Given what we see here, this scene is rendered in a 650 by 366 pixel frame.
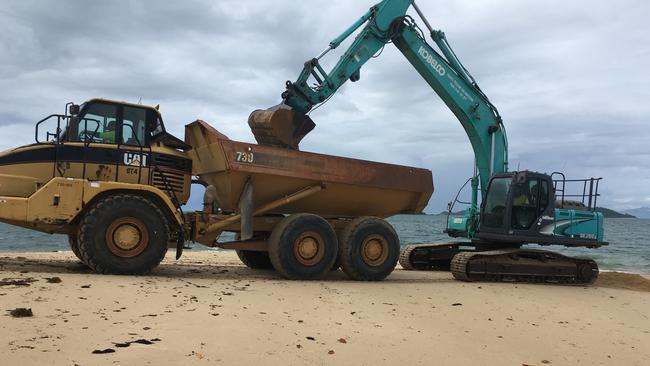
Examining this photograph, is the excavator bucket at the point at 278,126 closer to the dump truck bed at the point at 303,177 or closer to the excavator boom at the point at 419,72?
the excavator boom at the point at 419,72

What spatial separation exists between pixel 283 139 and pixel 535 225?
229 inches

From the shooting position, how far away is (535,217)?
39.0ft

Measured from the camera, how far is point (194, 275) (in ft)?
31.7

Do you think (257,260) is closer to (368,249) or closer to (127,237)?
(368,249)

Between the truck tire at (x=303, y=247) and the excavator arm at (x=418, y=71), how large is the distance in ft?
6.24

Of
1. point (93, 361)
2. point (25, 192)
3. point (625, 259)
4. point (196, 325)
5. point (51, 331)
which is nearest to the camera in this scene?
point (93, 361)

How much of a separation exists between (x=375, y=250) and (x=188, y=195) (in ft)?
12.0

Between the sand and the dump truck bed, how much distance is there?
1.65 m

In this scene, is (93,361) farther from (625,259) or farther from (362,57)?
(625,259)

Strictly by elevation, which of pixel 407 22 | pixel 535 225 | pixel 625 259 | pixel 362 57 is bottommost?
pixel 625 259

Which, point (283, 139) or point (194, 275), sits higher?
point (283, 139)

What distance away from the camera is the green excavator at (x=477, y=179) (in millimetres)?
11211

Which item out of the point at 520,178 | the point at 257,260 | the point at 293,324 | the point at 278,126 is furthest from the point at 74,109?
the point at 520,178

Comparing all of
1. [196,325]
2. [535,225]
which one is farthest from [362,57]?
[196,325]
